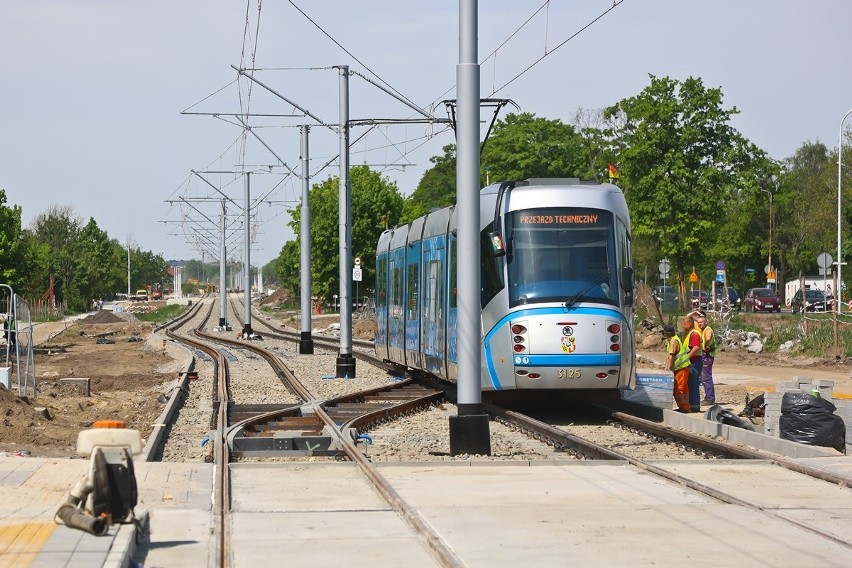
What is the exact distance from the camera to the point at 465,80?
14.7 metres

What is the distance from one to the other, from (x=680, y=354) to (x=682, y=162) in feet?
116

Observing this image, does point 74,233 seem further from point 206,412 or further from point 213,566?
point 213,566

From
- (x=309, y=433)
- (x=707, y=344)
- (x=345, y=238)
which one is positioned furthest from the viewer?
(x=345, y=238)

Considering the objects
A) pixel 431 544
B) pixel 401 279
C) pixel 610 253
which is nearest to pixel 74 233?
pixel 401 279

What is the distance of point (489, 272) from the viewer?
1931cm

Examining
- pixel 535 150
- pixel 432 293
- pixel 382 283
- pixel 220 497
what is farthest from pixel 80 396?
pixel 535 150

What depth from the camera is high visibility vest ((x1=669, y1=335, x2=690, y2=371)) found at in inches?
764

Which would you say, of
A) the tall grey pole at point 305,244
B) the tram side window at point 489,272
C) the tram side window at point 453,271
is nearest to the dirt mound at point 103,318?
the tall grey pole at point 305,244

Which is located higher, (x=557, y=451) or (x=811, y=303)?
(x=811, y=303)

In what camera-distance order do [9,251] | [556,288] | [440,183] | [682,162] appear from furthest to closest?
[440,183], [9,251], [682,162], [556,288]

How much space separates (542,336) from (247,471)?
6619mm

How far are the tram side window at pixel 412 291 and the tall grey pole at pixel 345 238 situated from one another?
318 centimetres

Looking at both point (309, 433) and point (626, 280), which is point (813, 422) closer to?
point (626, 280)

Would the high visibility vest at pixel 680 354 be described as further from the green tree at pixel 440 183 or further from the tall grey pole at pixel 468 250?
the green tree at pixel 440 183
